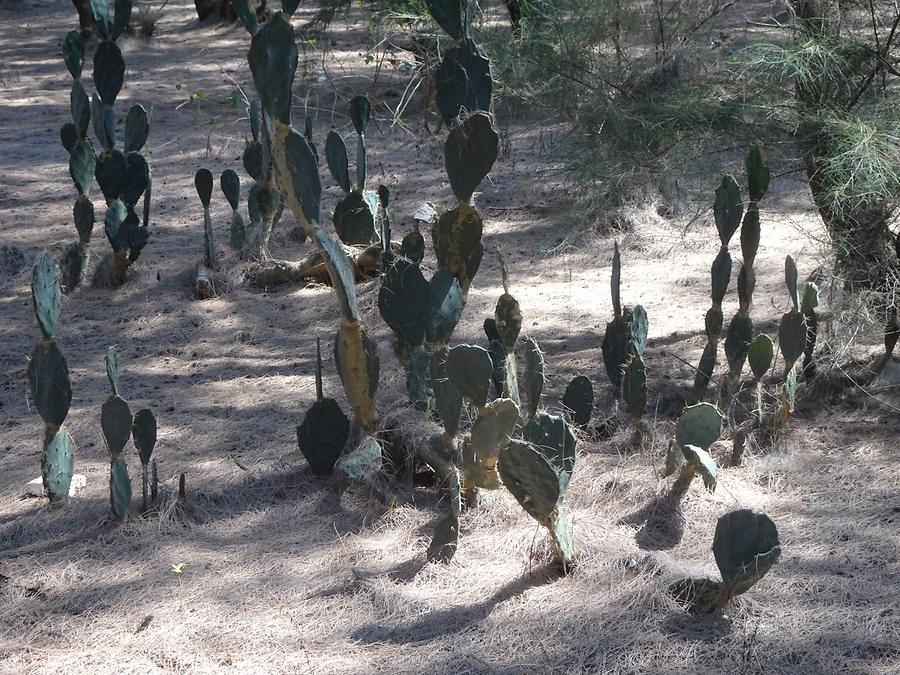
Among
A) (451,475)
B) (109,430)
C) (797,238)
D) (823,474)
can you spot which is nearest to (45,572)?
(109,430)

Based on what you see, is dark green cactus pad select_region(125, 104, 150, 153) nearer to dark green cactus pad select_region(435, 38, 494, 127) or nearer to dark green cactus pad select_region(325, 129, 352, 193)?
dark green cactus pad select_region(325, 129, 352, 193)

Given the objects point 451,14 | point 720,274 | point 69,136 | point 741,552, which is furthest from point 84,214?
point 741,552

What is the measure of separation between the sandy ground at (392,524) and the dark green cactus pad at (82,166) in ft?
1.96

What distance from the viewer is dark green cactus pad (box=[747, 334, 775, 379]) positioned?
3957 mm

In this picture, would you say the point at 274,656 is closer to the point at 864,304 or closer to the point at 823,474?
the point at 823,474

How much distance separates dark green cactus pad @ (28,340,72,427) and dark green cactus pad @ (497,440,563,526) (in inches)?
62.6

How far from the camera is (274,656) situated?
2875mm

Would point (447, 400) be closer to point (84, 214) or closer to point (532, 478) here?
point (532, 478)

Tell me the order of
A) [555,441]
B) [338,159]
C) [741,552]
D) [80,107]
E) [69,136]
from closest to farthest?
[741,552] < [555,441] < [338,159] < [80,107] < [69,136]

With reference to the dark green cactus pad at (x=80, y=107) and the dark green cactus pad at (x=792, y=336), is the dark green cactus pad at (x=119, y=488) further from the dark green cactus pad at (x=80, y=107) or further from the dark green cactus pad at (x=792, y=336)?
the dark green cactus pad at (x=80, y=107)

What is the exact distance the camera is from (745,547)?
285 centimetres

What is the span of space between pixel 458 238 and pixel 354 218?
3.65ft

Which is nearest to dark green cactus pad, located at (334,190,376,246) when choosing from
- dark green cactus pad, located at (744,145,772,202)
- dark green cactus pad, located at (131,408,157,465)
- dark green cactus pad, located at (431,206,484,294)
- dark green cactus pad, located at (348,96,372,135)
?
dark green cactus pad, located at (348,96,372,135)

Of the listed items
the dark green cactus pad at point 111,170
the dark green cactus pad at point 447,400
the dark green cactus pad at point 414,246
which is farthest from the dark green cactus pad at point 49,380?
the dark green cactus pad at point 111,170
